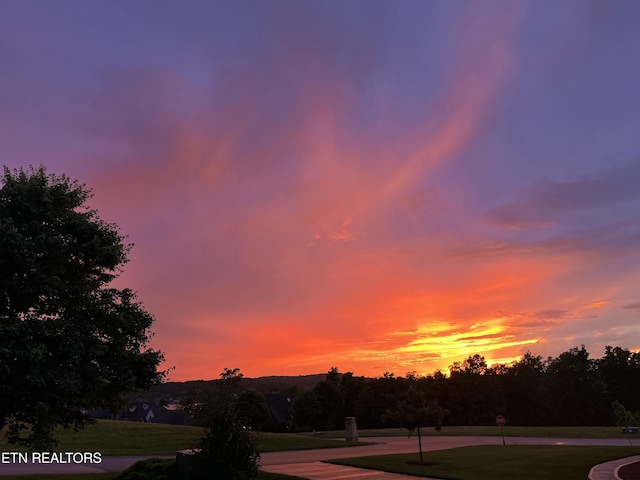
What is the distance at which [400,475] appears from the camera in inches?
958

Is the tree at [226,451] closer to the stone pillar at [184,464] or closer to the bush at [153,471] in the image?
the stone pillar at [184,464]

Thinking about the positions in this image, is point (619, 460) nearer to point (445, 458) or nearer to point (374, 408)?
point (445, 458)

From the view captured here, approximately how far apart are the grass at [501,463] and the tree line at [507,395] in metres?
46.0

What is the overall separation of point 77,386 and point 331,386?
7329 centimetres

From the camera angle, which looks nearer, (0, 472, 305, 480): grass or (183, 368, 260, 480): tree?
(183, 368, 260, 480): tree

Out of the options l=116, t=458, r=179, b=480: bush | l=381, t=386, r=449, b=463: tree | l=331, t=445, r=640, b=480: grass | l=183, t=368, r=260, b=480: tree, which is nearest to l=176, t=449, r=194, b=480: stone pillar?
l=116, t=458, r=179, b=480: bush

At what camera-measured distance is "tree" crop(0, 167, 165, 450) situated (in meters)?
14.7

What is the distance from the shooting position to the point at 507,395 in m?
88.6

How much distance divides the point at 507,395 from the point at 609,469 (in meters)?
69.7

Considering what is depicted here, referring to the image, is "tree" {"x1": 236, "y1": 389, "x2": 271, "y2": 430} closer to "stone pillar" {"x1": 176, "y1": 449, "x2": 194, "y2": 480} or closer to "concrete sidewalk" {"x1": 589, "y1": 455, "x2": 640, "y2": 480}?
"concrete sidewalk" {"x1": 589, "y1": 455, "x2": 640, "y2": 480}

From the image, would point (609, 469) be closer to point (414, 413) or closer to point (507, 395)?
point (414, 413)

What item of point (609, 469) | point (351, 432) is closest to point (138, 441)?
point (351, 432)

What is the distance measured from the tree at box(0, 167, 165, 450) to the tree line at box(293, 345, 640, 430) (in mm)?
65338

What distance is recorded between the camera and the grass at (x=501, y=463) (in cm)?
2390
